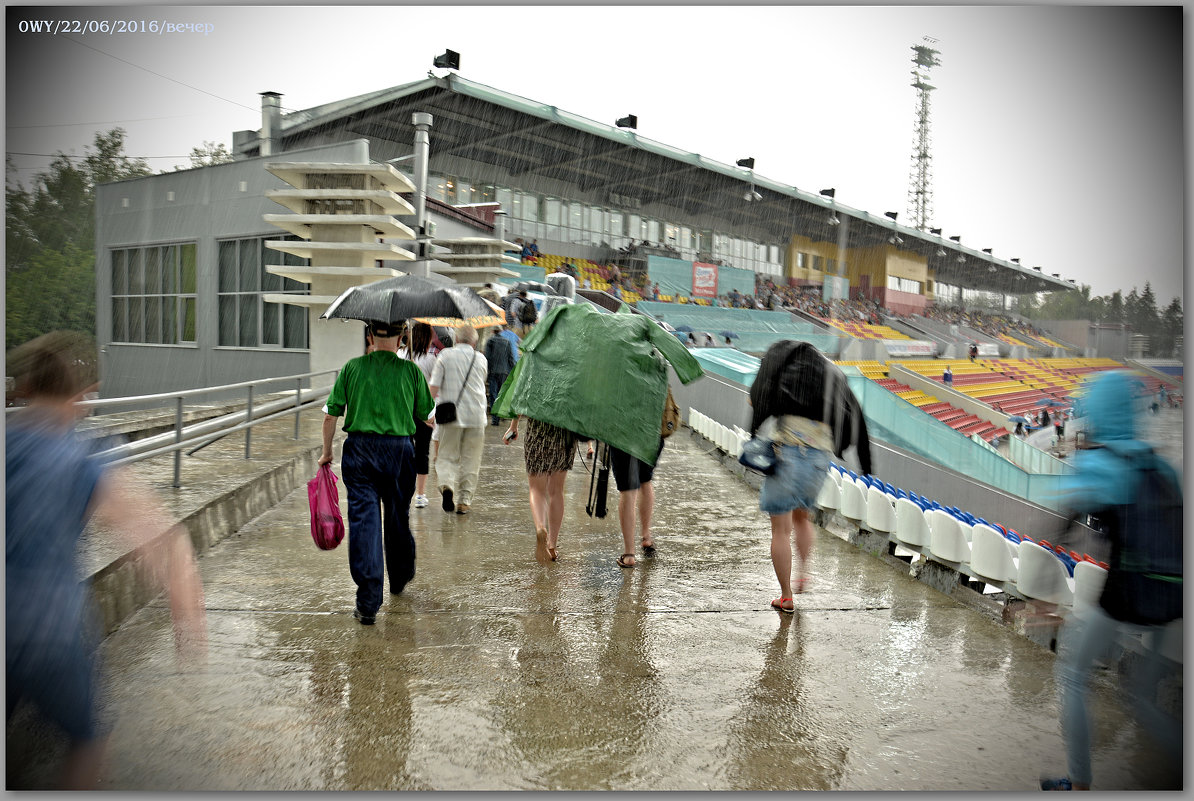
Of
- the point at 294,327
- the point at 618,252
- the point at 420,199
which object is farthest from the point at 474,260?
the point at 618,252

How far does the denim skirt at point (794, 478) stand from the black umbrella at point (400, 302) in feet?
6.25

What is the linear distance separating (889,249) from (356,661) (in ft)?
17.0

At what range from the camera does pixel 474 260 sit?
2222 centimetres

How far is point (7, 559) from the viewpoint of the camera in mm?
2227

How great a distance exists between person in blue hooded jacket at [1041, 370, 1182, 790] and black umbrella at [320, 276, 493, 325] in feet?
9.95

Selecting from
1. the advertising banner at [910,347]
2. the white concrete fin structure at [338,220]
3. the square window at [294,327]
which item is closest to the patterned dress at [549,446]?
→ the advertising banner at [910,347]

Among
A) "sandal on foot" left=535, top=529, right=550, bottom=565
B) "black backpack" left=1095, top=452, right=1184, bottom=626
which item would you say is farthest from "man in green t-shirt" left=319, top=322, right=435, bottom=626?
"black backpack" left=1095, top=452, right=1184, bottom=626

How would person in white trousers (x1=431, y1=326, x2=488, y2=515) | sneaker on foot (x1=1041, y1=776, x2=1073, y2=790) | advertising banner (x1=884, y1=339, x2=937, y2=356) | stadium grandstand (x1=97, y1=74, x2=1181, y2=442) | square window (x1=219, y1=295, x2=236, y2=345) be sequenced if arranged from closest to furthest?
sneaker on foot (x1=1041, y1=776, x2=1073, y2=790) < stadium grandstand (x1=97, y1=74, x2=1181, y2=442) < person in white trousers (x1=431, y1=326, x2=488, y2=515) < advertising banner (x1=884, y1=339, x2=937, y2=356) < square window (x1=219, y1=295, x2=236, y2=345)

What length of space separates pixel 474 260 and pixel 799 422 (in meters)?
19.0

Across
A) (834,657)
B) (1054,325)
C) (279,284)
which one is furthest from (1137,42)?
(279,284)

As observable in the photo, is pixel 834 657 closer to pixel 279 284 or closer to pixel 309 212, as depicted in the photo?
pixel 309 212

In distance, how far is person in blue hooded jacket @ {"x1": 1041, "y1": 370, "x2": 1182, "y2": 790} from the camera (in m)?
2.48

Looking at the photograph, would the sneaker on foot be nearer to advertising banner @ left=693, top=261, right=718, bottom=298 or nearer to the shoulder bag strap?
the shoulder bag strap
